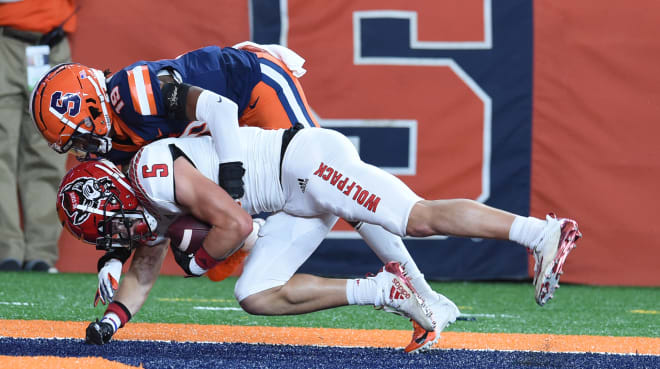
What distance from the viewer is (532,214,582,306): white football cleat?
7.12 feet

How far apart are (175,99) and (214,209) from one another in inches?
15.5

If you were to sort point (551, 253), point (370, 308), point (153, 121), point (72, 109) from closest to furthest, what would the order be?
point (551, 253)
point (72, 109)
point (153, 121)
point (370, 308)

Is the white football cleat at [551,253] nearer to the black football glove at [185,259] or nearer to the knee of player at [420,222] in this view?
the knee of player at [420,222]

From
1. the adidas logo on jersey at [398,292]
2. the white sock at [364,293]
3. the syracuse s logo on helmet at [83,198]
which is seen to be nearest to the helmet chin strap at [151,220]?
the syracuse s logo on helmet at [83,198]

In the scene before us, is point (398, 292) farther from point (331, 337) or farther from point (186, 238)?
point (186, 238)

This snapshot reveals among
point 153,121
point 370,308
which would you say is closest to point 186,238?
point 153,121

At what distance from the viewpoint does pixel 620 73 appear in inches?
188

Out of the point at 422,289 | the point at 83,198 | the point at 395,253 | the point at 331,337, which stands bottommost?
the point at 331,337

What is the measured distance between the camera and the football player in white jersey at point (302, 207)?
2293 mm

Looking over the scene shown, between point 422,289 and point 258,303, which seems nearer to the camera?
point 258,303

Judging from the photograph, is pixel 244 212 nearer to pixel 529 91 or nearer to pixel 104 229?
pixel 104 229

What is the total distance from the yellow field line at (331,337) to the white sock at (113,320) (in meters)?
0.07

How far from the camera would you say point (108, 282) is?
8.38 feet

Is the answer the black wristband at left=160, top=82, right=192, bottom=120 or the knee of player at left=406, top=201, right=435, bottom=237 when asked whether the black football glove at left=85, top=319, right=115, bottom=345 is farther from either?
the knee of player at left=406, top=201, right=435, bottom=237
